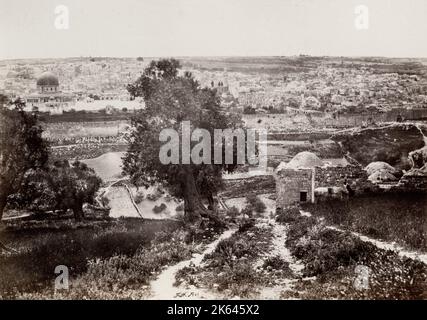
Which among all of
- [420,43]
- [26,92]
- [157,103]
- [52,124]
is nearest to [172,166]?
[157,103]

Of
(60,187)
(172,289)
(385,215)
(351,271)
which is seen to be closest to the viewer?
(351,271)

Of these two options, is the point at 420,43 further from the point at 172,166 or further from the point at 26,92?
the point at 26,92

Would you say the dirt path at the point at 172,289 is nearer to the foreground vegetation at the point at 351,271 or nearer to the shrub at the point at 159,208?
the shrub at the point at 159,208

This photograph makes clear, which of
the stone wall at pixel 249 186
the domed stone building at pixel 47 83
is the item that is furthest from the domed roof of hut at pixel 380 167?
the domed stone building at pixel 47 83

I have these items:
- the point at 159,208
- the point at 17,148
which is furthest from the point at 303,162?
the point at 17,148

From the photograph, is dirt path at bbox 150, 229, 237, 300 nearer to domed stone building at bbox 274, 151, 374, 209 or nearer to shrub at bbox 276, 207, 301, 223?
shrub at bbox 276, 207, 301, 223

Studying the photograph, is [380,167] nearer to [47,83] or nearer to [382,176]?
[382,176]

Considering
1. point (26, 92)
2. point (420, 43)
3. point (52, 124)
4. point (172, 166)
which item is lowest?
point (172, 166)
